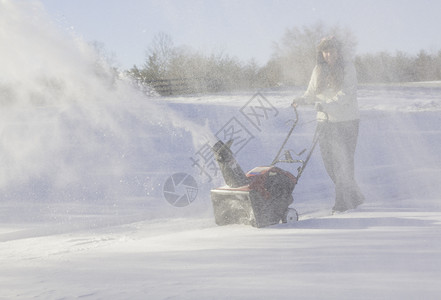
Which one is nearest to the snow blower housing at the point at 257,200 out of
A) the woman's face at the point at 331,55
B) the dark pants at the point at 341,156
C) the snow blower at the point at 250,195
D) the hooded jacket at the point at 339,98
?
the snow blower at the point at 250,195

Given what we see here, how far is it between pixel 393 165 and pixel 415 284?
6521mm

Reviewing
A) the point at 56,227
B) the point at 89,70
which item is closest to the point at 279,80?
the point at 89,70

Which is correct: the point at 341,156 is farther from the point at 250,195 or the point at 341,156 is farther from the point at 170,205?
the point at 170,205

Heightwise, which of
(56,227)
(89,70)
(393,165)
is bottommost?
(393,165)

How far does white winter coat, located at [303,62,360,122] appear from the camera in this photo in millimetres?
5238

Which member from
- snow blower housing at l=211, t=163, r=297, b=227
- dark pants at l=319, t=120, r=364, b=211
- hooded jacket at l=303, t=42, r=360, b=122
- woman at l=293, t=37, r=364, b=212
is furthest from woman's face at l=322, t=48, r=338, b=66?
snow blower housing at l=211, t=163, r=297, b=227

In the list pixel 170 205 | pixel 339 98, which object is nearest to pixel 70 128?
pixel 170 205

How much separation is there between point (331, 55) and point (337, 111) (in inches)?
22.5

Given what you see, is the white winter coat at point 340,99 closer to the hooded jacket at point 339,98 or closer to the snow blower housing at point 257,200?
the hooded jacket at point 339,98

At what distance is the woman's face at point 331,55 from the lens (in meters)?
5.21

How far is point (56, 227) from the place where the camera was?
18.0ft

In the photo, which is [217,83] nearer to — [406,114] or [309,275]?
[406,114]

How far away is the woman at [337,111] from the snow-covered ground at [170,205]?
337 millimetres

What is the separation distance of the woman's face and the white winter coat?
14 centimetres
